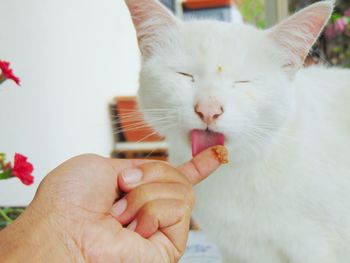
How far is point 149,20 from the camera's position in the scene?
0.87 metres

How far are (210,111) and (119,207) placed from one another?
8.5 inches

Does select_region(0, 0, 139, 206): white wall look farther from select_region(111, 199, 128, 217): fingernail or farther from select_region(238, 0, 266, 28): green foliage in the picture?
select_region(111, 199, 128, 217): fingernail

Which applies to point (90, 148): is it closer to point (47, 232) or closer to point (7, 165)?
point (7, 165)

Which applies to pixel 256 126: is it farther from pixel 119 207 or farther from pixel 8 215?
pixel 8 215

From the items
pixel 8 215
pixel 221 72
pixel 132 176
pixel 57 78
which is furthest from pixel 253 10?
pixel 132 176

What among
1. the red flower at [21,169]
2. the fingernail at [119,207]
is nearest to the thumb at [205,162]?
the fingernail at [119,207]

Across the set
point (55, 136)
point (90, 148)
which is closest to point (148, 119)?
point (55, 136)

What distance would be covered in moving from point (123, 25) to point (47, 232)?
85.9 inches

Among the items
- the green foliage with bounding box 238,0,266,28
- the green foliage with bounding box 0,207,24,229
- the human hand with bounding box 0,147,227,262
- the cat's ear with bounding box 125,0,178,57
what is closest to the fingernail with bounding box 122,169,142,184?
the human hand with bounding box 0,147,227,262

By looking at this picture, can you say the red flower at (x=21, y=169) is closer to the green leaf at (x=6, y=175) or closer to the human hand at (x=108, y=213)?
the green leaf at (x=6, y=175)

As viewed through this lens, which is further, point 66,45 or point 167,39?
point 66,45

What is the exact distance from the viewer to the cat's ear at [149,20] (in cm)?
85

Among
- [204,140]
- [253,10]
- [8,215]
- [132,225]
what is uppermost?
[253,10]

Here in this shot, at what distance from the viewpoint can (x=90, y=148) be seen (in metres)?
2.26
